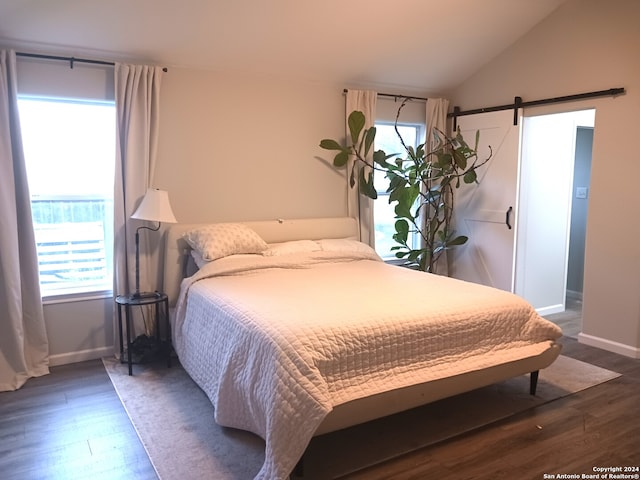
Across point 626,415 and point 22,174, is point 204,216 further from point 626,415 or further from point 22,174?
point 626,415

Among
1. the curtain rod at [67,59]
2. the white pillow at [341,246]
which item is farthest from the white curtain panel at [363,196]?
the curtain rod at [67,59]

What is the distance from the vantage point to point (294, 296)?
9.62 feet

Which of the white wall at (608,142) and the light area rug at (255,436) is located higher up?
the white wall at (608,142)

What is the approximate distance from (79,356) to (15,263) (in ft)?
2.83

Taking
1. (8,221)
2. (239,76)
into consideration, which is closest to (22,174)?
(8,221)

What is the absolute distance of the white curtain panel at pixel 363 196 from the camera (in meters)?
4.79

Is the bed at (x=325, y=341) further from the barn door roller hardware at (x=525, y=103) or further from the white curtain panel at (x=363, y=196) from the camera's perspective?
the barn door roller hardware at (x=525, y=103)

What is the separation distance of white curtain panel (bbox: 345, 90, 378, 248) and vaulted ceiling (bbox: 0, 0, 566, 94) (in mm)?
148

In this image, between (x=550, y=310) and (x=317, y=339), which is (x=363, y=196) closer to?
(x=550, y=310)

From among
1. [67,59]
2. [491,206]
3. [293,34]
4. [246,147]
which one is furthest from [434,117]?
[67,59]

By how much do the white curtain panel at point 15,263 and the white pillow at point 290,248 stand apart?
65.4 inches

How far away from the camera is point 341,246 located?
171 inches

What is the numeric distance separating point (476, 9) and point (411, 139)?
1556 millimetres

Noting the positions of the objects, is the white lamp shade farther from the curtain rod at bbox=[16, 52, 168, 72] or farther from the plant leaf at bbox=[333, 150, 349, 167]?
the plant leaf at bbox=[333, 150, 349, 167]
